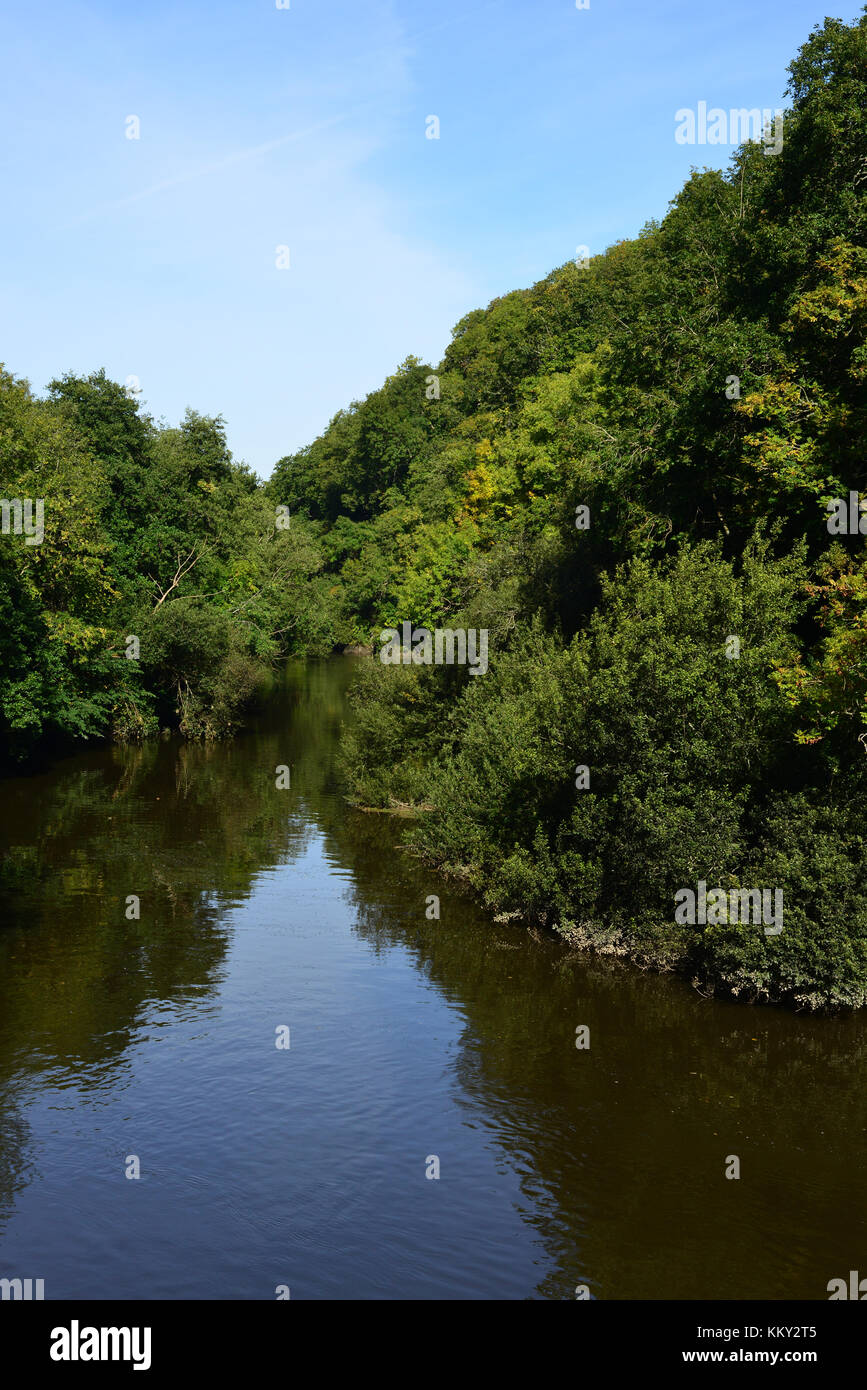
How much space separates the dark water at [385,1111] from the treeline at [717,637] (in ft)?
6.49

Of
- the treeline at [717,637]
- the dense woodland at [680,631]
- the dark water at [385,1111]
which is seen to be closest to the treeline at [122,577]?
the dense woodland at [680,631]

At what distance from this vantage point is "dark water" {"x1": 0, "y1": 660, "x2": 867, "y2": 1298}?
13961mm

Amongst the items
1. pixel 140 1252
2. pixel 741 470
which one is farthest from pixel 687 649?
pixel 140 1252

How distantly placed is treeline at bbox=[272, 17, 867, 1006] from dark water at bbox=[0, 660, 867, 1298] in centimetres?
198

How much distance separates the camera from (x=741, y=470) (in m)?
26.2

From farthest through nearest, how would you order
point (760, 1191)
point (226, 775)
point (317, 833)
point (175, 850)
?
point (226, 775) < point (317, 833) < point (175, 850) < point (760, 1191)

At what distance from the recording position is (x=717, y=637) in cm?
2397

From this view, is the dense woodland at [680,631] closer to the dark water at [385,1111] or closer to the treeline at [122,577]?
the treeline at [122,577]

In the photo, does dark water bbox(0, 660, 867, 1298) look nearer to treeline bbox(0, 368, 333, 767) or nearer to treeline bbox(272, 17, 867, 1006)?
treeline bbox(272, 17, 867, 1006)

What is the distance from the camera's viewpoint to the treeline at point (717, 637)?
71.0 ft

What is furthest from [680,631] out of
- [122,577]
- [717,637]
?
[122,577]
